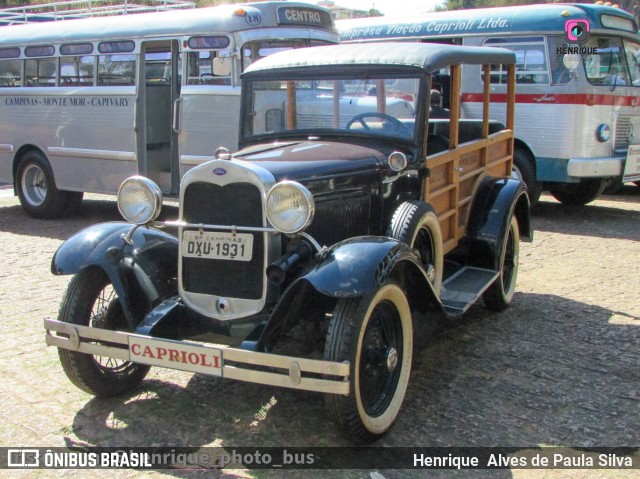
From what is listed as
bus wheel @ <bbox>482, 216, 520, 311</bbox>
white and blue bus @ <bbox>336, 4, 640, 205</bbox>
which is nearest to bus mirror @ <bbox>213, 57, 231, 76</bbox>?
white and blue bus @ <bbox>336, 4, 640, 205</bbox>

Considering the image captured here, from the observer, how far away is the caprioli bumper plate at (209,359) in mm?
3115

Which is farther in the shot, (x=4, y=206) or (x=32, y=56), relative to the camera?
(x=4, y=206)

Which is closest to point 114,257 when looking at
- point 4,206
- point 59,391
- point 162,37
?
point 59,391

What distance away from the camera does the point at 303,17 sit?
854 centimetres

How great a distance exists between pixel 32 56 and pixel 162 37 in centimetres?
237

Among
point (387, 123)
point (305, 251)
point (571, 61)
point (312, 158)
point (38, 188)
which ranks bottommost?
point (38, 188)

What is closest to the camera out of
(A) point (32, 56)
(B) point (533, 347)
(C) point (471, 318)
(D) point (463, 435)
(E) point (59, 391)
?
(D) point (463, 435)

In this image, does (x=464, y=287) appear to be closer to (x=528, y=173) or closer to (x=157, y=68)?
(x=528, y=173)

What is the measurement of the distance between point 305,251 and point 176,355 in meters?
0.83

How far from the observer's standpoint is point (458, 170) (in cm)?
500

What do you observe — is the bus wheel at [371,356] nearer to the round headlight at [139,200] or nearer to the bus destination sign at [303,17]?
the round headlight at [139,200]

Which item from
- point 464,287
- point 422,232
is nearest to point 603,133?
point 464,287

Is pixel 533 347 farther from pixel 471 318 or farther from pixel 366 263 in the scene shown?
pixel 366 263

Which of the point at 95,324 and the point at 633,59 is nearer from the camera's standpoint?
the point at 95,324
